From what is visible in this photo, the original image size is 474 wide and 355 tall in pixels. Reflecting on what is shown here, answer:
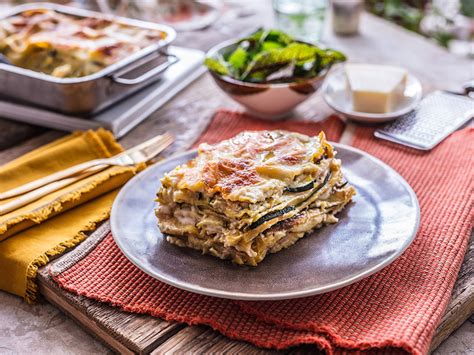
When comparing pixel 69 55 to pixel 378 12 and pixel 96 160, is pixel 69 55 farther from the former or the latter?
pixel 378 12

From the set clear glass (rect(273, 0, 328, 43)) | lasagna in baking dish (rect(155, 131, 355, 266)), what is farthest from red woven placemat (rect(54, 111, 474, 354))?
clear glass (rect(273, 0, 328, 43))

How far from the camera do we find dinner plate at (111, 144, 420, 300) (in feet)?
4.52

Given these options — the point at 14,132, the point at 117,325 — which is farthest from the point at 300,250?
the point at 14,132

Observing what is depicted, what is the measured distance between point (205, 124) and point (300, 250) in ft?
3.04

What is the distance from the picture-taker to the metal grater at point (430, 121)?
2.10 m

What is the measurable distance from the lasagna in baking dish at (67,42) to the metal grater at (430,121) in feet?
3.25

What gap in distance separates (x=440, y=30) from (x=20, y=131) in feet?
9.66

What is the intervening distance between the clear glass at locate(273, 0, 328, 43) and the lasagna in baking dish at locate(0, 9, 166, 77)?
74cm

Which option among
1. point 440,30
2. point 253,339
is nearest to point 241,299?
point 253,339

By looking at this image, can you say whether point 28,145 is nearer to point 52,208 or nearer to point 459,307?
point 52,208

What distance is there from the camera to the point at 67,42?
235 cm

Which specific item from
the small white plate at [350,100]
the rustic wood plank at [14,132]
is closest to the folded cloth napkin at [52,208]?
the rustic wood plank at [14,132]

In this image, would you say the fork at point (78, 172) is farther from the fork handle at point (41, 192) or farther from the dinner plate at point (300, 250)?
the dinner plate at point (300, 250)

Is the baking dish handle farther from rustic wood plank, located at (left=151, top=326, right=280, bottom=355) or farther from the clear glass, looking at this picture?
rustic wood plank, located at (left=151, top=326, right=280, bottom=355)
